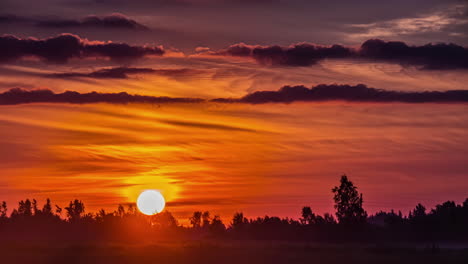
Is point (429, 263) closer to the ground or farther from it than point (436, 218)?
closer to the ground

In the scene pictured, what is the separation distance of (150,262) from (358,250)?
28.9 m

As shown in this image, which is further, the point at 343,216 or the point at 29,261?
the point at 343,216

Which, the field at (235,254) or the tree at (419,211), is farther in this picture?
the tree at (419,211)

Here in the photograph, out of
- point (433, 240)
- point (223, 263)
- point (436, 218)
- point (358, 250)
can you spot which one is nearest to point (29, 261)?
point (223, 263)

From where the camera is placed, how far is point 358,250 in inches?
4552

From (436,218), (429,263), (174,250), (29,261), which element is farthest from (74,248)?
(436,218)

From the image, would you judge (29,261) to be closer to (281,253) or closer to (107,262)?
(107,262)

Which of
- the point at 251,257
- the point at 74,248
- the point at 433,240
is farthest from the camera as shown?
the point at 433,240

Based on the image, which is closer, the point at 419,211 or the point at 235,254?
the point at 235,254

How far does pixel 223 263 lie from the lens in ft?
367

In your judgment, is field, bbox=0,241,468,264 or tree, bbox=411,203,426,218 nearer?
field, bbox=0,241,468,264

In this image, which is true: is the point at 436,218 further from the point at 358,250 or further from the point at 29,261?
the point at 29,261

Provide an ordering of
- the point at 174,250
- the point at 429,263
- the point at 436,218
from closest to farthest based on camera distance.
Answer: the point at 429,263
the point at 174,250
the point at 436,218

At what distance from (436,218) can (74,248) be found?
249 ft
